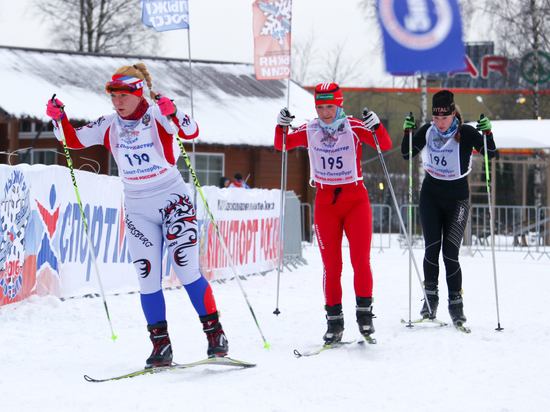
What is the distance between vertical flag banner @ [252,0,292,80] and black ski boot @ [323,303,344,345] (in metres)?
8.51

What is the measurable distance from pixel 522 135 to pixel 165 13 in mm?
10685

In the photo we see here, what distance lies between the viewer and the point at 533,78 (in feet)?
74.6

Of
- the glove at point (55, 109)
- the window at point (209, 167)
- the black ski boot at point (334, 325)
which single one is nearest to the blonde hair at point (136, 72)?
the glove at point (55, 109)

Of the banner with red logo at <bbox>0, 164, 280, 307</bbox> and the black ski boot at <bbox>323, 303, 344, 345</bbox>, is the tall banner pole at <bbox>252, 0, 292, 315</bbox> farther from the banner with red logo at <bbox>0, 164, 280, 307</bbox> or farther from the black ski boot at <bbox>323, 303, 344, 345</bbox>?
the black ski boot at <bbox>323, 303, 344, 345</bbox>

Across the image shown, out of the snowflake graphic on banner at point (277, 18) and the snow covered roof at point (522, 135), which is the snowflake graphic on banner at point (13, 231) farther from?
the snow covered roof at point (522, 135)

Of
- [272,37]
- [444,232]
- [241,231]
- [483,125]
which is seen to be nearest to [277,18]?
[272,37]

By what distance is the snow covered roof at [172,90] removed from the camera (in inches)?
640

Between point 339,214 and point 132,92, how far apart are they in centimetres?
175

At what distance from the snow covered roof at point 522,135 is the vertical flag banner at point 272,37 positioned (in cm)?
674

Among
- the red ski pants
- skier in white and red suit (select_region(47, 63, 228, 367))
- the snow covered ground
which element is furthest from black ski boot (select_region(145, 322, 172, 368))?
the red ski pants

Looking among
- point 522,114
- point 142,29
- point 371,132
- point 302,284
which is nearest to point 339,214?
point 371,132

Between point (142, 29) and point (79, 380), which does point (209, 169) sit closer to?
point (142, 29)

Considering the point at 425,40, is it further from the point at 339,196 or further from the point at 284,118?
the point at 339,196

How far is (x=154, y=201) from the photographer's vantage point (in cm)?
411
